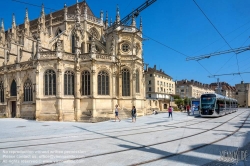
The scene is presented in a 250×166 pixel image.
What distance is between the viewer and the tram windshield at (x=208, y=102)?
23531mm

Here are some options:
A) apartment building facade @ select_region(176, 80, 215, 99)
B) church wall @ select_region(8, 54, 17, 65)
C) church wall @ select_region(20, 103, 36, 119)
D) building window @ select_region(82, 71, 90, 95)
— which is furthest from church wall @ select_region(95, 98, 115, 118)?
apartment building facade @ select_region(176, 80, 215, 99)

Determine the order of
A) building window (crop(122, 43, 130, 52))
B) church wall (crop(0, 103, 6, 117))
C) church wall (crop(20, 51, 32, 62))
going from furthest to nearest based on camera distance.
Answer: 1. building window (crop(122, 43, 130, 52))
2. church wall (crop(20, 51, 32, 62))
3. church wall (crop(0, 103, 6, 117))

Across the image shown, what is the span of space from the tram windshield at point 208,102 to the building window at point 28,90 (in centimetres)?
2110

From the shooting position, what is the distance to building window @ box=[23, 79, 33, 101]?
24625 millimetres

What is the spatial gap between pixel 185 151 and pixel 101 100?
17.7m

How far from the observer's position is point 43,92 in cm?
2302

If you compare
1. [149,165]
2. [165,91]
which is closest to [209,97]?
[149,165]

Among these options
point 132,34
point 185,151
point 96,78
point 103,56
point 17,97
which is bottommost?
point 185,151

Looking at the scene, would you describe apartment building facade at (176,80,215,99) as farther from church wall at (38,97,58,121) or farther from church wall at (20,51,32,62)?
church wall at (38,97,58,121)

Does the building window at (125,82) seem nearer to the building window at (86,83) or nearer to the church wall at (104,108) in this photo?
the church wall at (104,108)

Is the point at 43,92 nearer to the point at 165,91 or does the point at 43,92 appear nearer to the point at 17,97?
the point at 17,97

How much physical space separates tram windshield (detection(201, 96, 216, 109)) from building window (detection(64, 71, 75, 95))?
52.2ft

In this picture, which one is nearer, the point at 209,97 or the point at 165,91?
the point at 209,97

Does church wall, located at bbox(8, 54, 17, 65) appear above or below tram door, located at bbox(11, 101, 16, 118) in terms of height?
above
